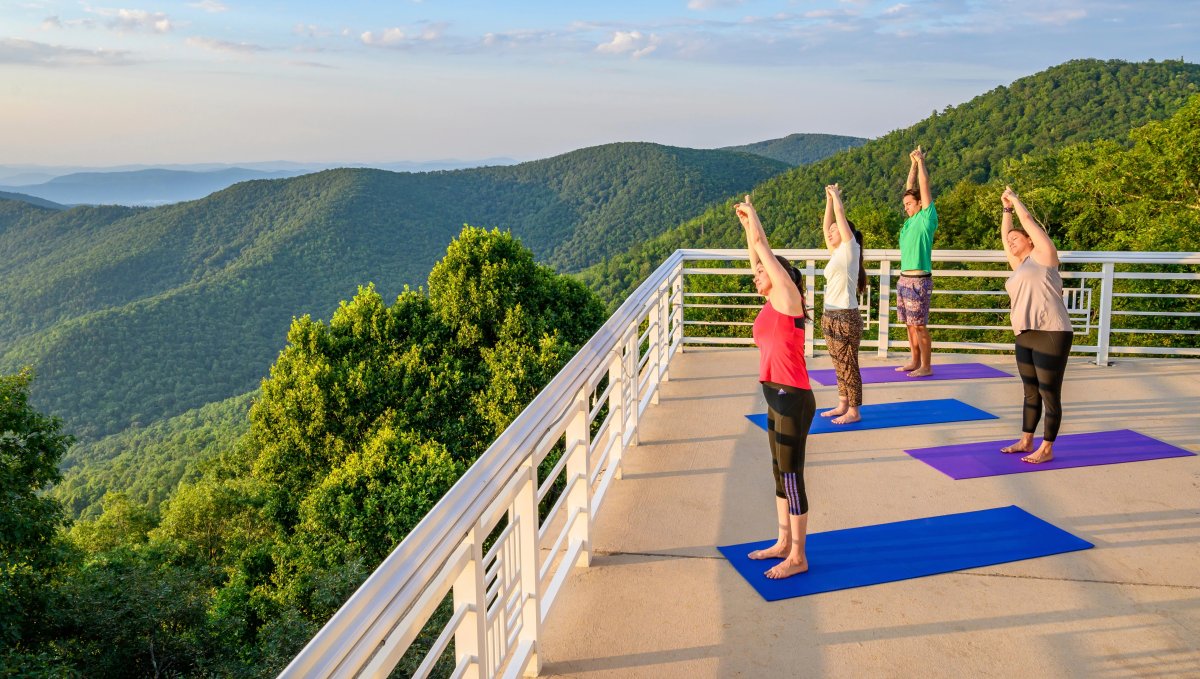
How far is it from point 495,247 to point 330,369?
4.33 meters

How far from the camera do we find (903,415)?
6.18 m

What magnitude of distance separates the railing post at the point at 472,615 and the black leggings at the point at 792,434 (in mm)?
1570

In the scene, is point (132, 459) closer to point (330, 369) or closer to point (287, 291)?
point (287, 291)

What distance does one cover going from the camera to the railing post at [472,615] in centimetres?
223

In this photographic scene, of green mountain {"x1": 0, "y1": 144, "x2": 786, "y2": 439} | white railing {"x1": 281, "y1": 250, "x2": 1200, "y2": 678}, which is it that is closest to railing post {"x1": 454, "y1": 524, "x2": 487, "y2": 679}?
white railing {"x1": 281, "y1": 250, "x2": 1200, "y2": 678}

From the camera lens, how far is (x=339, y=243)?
Result: 8550 cm

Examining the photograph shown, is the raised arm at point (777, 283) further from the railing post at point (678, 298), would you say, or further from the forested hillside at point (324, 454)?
the forested hillside at point (324, 454)

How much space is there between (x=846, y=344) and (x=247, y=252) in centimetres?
9274

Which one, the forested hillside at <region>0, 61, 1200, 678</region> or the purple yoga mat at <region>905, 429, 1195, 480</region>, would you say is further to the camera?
the forested hillside at <region>0, 61, 1200, 678</region>

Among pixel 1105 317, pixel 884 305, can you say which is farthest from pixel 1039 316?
pixel 1105 317

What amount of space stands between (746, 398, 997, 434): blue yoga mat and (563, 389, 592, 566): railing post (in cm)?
238

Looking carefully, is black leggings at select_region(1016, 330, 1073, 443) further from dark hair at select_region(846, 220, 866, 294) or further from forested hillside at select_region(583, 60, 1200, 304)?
forested hillside at select_region(583, 60, 1200, 304)

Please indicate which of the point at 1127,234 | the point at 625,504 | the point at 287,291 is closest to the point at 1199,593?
the point at 625,504

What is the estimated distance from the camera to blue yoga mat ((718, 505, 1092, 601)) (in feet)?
11.7
